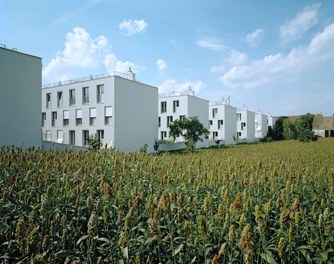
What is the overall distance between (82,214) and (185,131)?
33632mm

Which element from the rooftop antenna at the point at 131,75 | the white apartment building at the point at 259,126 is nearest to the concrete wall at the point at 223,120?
the white apartment building at the point at 259,126

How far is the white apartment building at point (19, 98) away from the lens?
20938mm

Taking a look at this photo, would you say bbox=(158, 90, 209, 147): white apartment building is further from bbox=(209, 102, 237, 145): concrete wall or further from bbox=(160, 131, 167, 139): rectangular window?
bbox=(209, 102, 237, 145): concrete wall

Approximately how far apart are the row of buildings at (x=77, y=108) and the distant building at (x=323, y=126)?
163 ft

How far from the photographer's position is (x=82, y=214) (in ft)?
12.9

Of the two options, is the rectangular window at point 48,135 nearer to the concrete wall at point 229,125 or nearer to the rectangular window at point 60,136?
the rectangular window at point 60,136

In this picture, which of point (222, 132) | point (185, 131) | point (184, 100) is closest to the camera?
point (185, 131)

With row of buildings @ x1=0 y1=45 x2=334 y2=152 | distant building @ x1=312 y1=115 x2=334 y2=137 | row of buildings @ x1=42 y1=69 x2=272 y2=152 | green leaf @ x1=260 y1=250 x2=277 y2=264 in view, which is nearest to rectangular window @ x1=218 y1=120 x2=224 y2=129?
row of buildings @ x1=0 y1=45 x2=334 y2=152

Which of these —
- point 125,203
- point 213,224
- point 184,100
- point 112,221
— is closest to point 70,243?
point 112,221

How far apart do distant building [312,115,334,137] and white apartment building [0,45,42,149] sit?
76200 millimetres

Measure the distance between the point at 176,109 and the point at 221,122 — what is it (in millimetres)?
15883

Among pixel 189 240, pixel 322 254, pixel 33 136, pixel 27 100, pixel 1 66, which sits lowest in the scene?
pixel 322 254

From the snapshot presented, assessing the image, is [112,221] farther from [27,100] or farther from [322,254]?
[27,100]

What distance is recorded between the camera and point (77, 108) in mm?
34031
